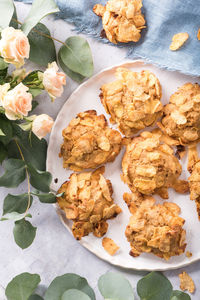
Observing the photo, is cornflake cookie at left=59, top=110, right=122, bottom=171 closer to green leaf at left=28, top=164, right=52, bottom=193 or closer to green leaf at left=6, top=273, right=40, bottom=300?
green leaf at left=28, top=164, right=52, bottom=193

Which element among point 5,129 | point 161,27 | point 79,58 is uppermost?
point 161,27

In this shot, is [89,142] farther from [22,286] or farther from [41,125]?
[22,286]

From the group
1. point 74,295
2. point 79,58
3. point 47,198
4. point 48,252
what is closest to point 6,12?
point 79,58

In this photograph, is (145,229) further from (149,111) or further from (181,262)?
(149,111)

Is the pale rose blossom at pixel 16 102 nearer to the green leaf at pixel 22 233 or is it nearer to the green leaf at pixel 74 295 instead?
the green leaf at pixel 22 233

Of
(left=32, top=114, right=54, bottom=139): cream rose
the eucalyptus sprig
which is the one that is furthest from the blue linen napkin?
the eucalyptus sprig

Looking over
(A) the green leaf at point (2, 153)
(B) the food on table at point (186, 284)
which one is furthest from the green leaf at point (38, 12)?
(B) the food on table at point (186, 284)

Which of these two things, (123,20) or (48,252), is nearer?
(123,20)
